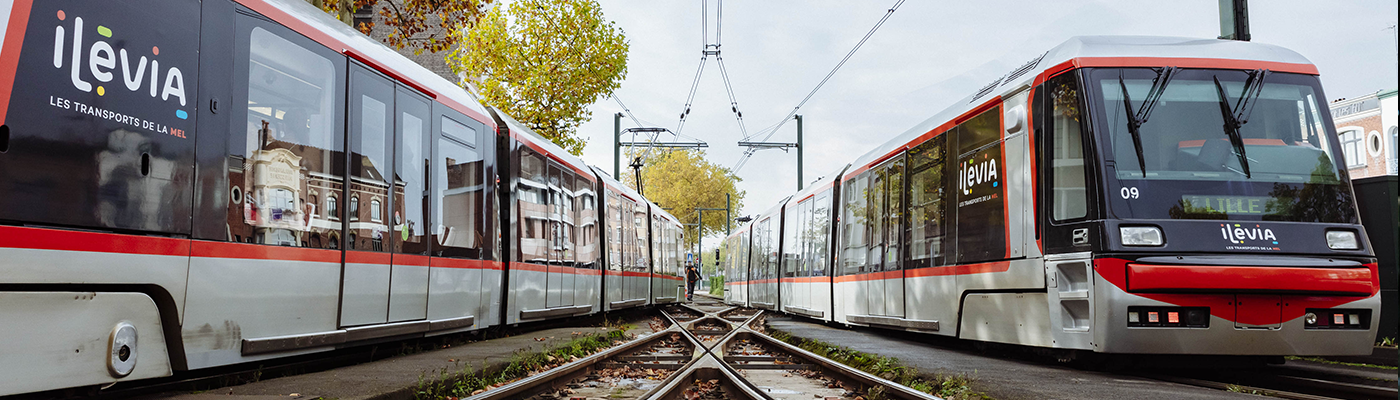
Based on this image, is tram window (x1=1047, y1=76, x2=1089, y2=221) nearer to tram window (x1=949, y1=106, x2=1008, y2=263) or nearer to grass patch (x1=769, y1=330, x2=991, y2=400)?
tram window (x1=949, y1=106, x2=1008, y2=263)

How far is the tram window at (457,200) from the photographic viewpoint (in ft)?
27.1

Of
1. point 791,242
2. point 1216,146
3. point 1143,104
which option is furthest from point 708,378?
point 791,242

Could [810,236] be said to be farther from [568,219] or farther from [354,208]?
[354,208]

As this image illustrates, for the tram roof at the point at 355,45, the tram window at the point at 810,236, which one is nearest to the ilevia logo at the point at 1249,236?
the tram roof at the point at 355,45

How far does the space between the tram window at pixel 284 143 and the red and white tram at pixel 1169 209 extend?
18.8 ft

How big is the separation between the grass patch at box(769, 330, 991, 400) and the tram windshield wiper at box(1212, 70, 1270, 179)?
290 cm

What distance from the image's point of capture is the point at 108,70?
4289 mm

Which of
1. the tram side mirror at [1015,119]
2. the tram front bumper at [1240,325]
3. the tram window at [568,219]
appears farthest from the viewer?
the tram window at [568,219]

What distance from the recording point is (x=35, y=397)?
14.3ft

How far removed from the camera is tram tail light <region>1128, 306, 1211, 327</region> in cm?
653

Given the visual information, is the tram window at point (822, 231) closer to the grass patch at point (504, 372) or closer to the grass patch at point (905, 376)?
the grass patch at point (905, 376)

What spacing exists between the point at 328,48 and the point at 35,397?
2991 millimetres

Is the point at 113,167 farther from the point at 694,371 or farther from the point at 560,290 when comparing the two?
the point at 560,290

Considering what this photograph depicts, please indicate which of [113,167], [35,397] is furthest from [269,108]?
[35,397]
